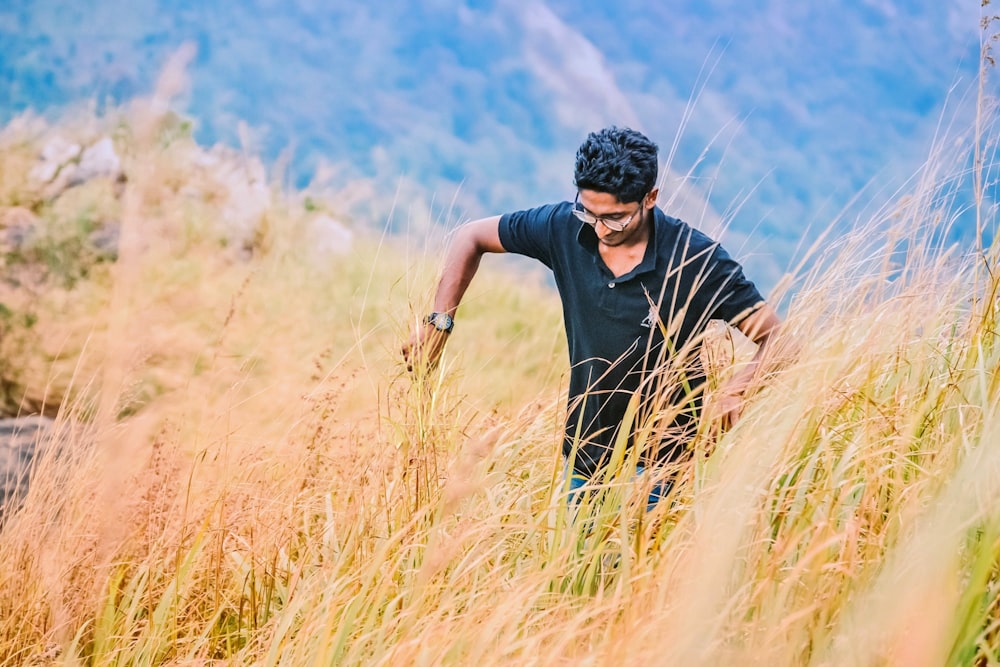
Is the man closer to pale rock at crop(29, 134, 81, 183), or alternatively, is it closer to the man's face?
the man's face

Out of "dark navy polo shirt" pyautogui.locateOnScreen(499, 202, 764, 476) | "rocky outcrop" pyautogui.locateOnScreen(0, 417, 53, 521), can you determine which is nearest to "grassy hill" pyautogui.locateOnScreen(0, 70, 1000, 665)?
"dark navy polo shirt" pyautogui.locateOnScreen(499, 202, 764, 476)

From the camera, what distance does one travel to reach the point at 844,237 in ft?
6.19

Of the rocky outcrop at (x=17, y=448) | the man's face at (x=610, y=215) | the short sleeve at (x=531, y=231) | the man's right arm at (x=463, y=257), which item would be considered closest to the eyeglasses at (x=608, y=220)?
the man's face at (x=610, y=215)

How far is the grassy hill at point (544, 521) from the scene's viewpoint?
40.6 inches

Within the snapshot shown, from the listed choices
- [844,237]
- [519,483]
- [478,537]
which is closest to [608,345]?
[519,483]

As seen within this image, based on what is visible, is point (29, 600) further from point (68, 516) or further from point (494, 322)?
point (494, 322)

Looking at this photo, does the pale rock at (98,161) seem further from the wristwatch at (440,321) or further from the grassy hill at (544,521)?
the wristwatch at (440,321)

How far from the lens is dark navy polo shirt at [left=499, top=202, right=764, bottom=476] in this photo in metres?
1.79

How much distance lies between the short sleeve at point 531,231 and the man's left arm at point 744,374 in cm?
47

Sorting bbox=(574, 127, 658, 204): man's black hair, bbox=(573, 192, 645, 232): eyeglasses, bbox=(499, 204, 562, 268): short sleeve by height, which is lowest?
bbox=(499, 204, 562, 268): short sleeve

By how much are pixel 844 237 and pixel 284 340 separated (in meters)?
3.14

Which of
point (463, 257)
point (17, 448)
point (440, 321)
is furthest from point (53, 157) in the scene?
point (440, 321)

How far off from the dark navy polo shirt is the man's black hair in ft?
0.36

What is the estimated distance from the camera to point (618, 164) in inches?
70.9
